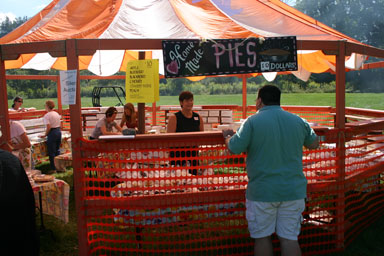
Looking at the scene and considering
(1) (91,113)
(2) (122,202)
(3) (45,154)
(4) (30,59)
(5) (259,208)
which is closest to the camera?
(5) (259,208)

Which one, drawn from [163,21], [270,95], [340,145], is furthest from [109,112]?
[270,95]

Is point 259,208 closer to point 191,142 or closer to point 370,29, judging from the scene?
point 191,142

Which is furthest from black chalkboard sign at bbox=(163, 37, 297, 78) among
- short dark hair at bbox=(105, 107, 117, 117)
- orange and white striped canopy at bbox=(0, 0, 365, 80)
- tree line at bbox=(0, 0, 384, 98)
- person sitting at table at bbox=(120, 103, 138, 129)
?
tree line at bbox=(0, 0, 384, 98)

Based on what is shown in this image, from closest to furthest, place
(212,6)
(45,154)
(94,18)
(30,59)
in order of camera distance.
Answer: (94,18)
(212,6)
(30,59)
(45,154)

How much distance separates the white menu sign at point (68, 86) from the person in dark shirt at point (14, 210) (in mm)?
1460

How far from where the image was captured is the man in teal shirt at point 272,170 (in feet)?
9.91

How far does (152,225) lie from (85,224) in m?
0.73

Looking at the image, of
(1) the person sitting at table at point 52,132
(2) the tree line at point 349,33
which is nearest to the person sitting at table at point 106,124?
(1) the person sitting at table at point 52,132

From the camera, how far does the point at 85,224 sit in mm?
3762

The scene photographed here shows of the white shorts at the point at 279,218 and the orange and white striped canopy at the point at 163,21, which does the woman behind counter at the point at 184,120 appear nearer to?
the orange and white striped canopy at the point at 163,21

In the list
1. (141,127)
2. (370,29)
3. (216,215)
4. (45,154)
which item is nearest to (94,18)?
(141,127)

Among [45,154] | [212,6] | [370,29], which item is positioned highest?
[370,29]

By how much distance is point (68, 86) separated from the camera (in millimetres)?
3719

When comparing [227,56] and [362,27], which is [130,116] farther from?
[362,27]
